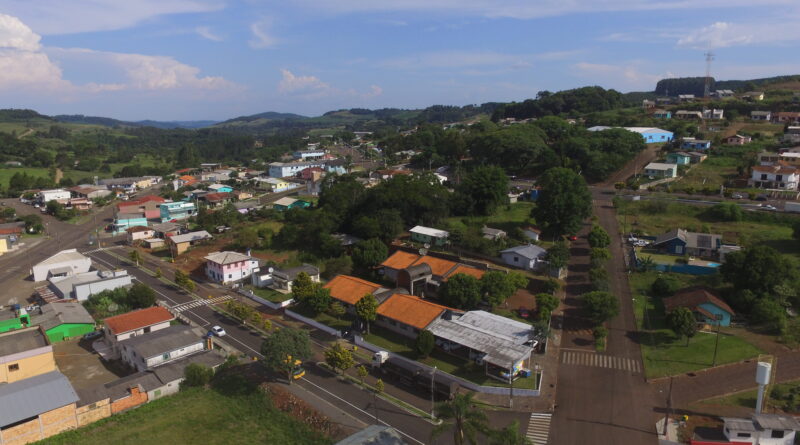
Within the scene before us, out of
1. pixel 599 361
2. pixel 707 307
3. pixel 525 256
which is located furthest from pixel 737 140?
pixel 599 361

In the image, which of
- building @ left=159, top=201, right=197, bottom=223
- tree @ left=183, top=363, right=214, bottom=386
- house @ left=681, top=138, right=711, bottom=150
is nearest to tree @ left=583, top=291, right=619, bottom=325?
tree @ left=183, top=363, right=214, bottom=386

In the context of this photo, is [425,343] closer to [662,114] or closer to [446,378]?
[446,378]

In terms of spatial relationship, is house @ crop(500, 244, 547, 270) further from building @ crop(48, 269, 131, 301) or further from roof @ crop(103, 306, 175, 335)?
building @ crop(48, 269, 131, 301)

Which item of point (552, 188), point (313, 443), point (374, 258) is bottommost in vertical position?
point (313, 443)

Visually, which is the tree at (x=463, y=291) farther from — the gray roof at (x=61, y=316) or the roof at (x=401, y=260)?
the gray roof at (x=61, y=316)

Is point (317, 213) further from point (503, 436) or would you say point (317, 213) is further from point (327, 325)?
point (503, 436)

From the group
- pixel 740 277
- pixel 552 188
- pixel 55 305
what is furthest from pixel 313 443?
pixel 552 188
